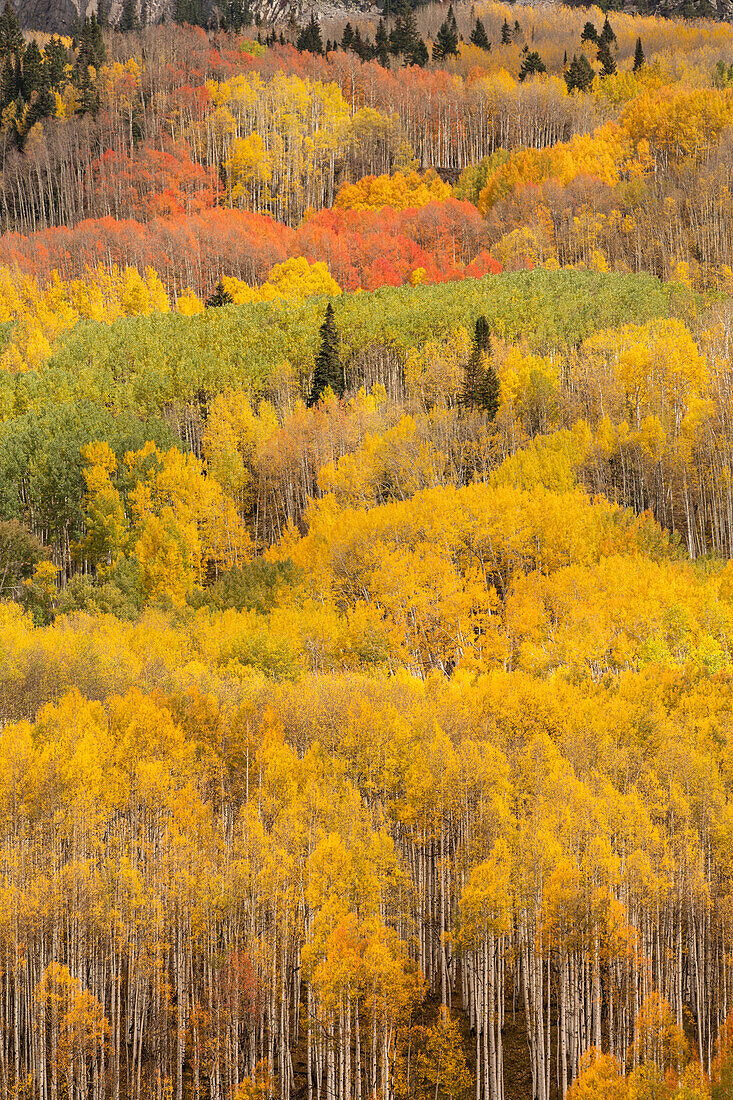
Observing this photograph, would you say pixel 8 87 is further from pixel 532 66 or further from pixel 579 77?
pixel 579 77

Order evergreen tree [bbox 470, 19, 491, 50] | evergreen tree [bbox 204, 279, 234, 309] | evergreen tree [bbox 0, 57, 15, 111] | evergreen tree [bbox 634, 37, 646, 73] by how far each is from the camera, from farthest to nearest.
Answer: evergreen tree [bbox 470, 19, 491, 50]
evergreen tree [bbox 634, 37, 646, 73]
evergreen tree [bbox 0, 57, 15, 111]
evergreen tree [bbox 204, 279, 234, 309]

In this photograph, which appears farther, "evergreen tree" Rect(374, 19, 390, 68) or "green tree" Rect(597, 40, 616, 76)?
"evergreen tree" Rect(374, 19, 390, 68)

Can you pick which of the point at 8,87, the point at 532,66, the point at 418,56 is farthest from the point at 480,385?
the point at 418,56

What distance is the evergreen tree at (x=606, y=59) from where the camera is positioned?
17300 cm

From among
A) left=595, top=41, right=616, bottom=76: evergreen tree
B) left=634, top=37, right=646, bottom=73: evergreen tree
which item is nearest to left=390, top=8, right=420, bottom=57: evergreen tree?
left=595, top=41, right=616, bottom=76: evergreen tree

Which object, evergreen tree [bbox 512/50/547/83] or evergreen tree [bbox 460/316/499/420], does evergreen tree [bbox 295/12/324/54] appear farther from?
evergreen tree [bbox 460/316/499/420]

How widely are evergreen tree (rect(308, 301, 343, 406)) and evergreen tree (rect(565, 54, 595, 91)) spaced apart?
88.2m

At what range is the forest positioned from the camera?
4572 cm

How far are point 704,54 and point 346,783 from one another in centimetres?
14980

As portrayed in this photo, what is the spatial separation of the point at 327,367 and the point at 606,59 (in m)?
105

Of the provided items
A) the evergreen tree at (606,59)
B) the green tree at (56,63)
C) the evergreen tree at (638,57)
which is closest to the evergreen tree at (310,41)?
the green tree at (56,63)

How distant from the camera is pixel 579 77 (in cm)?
16738

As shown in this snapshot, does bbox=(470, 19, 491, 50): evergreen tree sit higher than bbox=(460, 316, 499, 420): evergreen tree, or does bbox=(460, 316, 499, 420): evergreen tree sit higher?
bbox=(470, 19, 491, 50): evergreen tree

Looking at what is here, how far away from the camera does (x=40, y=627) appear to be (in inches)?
2707
